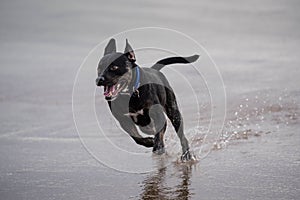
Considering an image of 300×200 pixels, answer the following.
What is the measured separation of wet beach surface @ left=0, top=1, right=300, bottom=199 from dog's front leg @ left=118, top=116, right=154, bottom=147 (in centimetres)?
18

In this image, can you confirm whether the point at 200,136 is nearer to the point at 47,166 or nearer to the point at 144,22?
the point at 47,166

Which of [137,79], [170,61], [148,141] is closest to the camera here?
[137,79]

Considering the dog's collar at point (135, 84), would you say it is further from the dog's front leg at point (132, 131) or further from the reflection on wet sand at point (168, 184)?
the reflection on wet sand at point (168, 184)

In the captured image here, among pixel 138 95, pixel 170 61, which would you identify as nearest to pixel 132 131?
pixel 138 95

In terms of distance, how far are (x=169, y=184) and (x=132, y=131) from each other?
0.86 meters

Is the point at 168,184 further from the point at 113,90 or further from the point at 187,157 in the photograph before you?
the point at 187,157

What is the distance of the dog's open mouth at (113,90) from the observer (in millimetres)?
4090

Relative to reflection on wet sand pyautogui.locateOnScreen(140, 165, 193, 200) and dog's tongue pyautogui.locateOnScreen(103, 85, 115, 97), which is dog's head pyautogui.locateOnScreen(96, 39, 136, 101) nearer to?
dog's tongue pyautogui.locateOnScreen(103, 85, 115, 97)

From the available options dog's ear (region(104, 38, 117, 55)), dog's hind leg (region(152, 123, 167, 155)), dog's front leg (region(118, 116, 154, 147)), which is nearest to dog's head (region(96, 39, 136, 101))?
dog's ear (region(104, 38, 117, 55))

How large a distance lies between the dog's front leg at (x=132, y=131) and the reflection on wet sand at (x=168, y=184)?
0.36m

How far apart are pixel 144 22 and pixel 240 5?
11.1 ft

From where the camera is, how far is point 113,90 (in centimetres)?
→ 411

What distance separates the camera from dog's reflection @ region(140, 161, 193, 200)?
142 inches

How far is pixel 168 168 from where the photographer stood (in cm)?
444
